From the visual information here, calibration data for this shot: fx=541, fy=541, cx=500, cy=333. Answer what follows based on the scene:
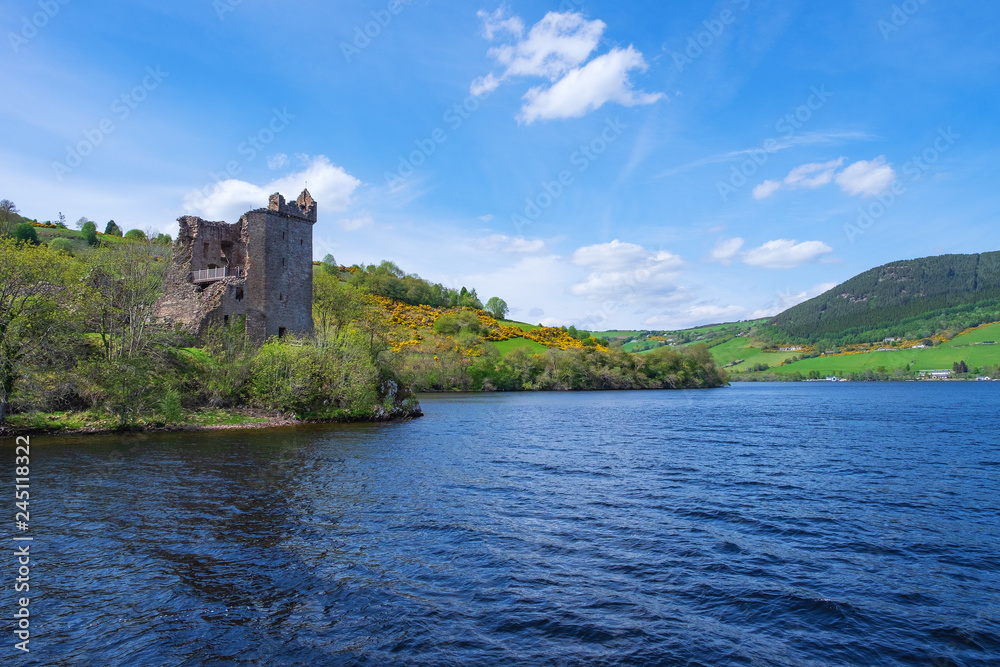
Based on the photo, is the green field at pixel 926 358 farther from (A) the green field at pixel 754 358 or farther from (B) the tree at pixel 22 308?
(B) the tree at pixel 22 308

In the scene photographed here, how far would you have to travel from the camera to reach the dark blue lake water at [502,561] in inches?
330

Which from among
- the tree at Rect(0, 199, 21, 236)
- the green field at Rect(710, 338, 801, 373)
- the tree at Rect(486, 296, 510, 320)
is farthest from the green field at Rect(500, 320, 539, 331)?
the tree at Rect(0, 199, 21, 236)

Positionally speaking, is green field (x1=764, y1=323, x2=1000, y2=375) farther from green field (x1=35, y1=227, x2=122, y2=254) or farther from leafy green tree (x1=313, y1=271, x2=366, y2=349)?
green field (x1=35, y1=227, x2=122, y2=254)

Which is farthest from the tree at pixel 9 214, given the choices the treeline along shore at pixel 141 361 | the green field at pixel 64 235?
the treeline along shore at pixel 141 361

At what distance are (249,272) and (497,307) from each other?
117m

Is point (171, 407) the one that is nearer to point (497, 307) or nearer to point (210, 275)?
point (210, 275)

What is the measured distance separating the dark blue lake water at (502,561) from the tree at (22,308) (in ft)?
20.9

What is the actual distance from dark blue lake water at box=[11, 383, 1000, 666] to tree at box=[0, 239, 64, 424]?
6.36 metres

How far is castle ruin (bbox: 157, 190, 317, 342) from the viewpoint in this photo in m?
42.6

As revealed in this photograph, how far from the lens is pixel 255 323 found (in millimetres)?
A: 43125

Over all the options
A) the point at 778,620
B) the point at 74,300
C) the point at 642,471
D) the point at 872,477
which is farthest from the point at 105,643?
the point at 74,300

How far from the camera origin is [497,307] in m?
158

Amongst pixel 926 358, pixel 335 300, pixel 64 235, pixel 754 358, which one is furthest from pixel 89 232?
pixel 926 358

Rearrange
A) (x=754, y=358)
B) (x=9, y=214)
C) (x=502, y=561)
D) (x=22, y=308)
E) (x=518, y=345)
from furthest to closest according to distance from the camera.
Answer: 1. (x=754, y=358)
2. (x=518, y=345)
3. (x=9, y=214)
4. (x=22, y=308)
5. (x=502, y=561)
